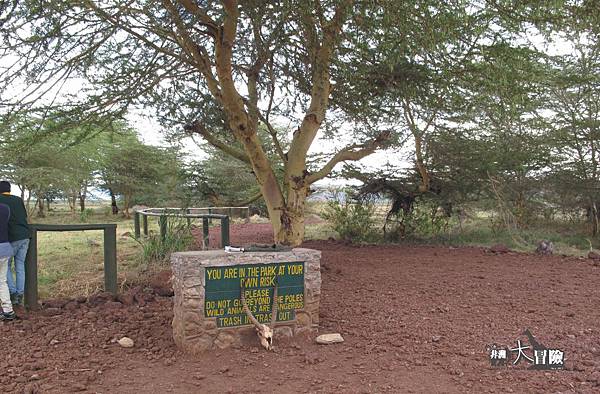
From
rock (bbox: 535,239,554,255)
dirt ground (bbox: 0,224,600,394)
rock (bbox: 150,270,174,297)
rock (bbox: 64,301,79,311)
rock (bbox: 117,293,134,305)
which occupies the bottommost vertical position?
dirt ground (bbox: 0,224,600,394)

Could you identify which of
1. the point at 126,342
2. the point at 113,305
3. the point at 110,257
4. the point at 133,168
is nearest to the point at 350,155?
the point at 110,257

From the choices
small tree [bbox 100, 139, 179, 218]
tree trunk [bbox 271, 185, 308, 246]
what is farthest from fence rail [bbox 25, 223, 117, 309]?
small tree [bbox 100, 139, 179, 218]

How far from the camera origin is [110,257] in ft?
22.8

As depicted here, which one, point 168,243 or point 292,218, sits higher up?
point 292,218

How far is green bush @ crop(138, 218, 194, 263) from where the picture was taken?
8820mm

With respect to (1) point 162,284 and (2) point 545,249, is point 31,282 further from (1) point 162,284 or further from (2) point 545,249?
(2) point 545,249

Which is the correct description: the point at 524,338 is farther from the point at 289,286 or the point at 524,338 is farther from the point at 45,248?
the point at 45,248

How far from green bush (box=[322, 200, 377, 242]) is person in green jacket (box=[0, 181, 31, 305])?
7.56 metres

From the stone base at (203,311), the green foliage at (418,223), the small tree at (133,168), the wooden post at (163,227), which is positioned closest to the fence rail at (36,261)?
the wooden post at (163,227)

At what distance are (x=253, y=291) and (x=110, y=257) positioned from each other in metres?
2.68

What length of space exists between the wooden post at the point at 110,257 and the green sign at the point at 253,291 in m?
2.45

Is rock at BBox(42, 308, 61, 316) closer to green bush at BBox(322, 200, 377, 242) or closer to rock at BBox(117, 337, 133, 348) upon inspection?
rock at BBox(117, 337, 133, 348)

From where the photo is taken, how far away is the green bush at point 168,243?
28.9ft

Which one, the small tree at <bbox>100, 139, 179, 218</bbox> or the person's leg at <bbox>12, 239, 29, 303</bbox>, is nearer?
the person's leg at <bbox>12, 239, 29, 303</bbox>
